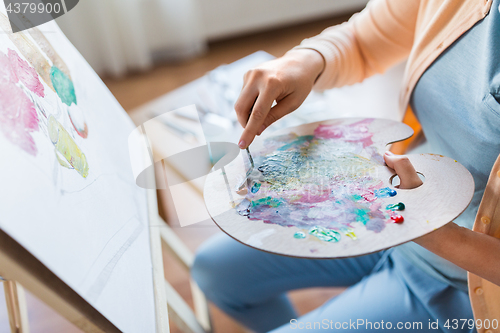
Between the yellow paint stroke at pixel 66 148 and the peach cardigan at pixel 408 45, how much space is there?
1.35 ft

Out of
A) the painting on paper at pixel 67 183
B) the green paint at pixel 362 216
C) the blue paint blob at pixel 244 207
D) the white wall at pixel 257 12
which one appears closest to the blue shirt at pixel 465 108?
the green paint at pixel 362 216

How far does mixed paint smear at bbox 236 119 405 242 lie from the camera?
37 cm

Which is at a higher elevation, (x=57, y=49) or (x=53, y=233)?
(x=57, y=49)

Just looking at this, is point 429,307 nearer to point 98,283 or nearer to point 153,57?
point 98,283

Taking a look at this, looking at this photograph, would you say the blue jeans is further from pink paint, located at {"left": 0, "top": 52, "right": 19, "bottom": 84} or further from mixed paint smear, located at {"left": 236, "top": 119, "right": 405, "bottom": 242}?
pink paint, located at {"left": 0, "top": 52, "right": 19, "bottom": 84}

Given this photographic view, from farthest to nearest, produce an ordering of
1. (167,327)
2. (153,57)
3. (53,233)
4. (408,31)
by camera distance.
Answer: (153,57) < (408,31) < (167,327) < (53,233)

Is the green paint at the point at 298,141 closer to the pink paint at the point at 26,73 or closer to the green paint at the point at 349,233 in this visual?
the green paint at the point at 349,233

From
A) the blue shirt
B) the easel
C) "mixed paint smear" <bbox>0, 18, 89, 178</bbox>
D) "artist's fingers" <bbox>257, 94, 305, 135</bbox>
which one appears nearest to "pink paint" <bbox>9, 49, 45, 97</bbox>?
"mixed paint smear" <bbox>0, 18, 89, 178</bbox>

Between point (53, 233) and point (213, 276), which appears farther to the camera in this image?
point (213, 276)

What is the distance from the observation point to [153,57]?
2.45 metres

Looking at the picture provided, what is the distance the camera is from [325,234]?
357mm

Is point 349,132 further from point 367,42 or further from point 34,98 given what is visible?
point 34,98

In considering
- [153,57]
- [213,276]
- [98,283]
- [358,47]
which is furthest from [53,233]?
[153,57]

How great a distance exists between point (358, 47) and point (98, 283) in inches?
24.0
